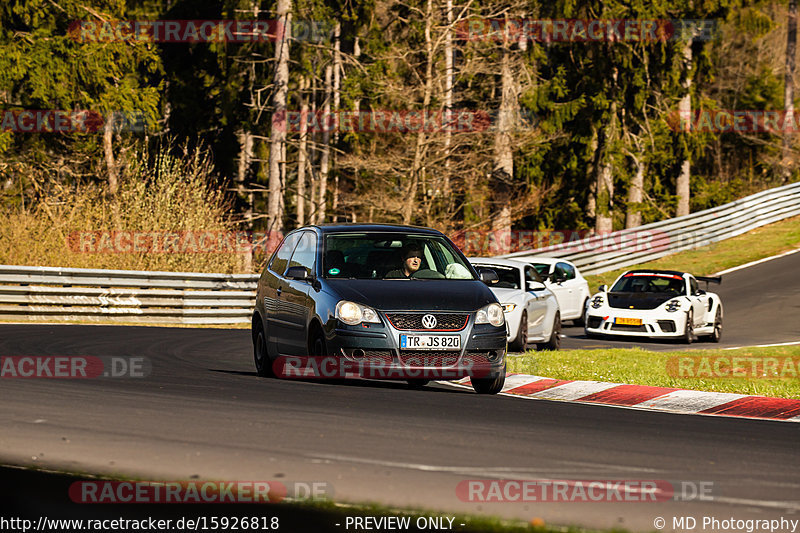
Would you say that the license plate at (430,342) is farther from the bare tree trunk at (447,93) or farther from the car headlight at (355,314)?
the bare tree trunk at (447,93)

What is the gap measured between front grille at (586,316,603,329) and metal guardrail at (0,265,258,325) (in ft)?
24.3

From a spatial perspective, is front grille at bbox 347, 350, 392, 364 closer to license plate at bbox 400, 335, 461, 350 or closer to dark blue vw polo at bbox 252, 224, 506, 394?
dark blue vw polo at bbox 252, 224, 506, 394

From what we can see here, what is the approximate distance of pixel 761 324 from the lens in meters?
25.5

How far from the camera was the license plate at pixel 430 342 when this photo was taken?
11.1 metres

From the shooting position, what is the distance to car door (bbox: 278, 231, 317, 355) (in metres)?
12.1

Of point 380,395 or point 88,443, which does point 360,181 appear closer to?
point 380,395

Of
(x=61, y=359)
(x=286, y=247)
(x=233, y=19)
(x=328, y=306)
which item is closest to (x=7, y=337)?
(x=61, y=359)

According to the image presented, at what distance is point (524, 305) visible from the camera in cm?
1816

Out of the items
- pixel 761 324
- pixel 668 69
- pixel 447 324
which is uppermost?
pixel 668 69

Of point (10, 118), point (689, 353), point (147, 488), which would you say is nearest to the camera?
point (147, 488)

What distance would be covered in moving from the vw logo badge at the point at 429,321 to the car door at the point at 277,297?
1.95 m

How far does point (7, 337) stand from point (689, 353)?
1038cm

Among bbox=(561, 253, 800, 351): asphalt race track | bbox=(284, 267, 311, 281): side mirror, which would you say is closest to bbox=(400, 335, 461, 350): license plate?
bbox=(284, 267, 311, 281): side mirror

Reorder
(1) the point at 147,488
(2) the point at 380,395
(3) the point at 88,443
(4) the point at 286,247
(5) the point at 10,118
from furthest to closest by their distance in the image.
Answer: (5) the point at 10,118 < (4) the point at 286,247 < (2) the point at 380,395 < (3) the point at 88,443 < (1) the point at 147,488
